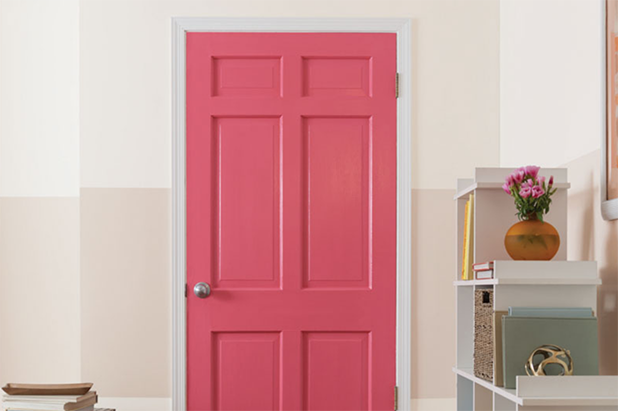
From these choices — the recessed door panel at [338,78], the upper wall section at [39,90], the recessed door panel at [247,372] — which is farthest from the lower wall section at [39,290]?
the recessed door panel at [338,78]

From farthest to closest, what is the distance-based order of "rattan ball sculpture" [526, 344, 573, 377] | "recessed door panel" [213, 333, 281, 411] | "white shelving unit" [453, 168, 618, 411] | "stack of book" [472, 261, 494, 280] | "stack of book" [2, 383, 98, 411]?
"recessed door panel" [213, 333, 281, 411]
"stack of book" [2, 383, 98, 411]
"stack of book" [472, 261, 494, 280]
"rattan ball sculpture" [526, 344, 573, 377]
"white shelving unit" [453, 168, 618, 411]

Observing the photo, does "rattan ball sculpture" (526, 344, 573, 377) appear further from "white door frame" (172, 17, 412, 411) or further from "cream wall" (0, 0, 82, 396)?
"cream wall" (0, 0, 82, 396)

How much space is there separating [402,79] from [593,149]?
1140 mm

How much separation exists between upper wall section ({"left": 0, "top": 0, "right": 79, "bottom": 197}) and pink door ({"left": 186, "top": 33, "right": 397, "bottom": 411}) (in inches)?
20.4

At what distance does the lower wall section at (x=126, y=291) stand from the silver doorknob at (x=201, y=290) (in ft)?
0.40

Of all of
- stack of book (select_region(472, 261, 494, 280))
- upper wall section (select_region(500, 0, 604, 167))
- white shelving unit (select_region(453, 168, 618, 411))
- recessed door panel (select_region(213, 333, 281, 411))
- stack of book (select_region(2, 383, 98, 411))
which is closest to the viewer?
white shelving unit (select_region(453, 168, 618, 411))

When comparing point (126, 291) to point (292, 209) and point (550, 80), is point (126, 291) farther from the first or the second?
point (550, 80)

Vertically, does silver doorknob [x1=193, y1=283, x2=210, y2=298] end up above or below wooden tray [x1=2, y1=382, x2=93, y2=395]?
above

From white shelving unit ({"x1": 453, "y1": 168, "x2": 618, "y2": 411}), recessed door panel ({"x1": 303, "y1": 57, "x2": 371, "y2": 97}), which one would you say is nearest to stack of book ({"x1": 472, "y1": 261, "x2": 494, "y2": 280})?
white shelving unit ({"x1": 453, "y1": 168, "x2": 618, "y2": 411})

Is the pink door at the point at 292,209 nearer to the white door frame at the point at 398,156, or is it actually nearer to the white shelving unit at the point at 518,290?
the white door frame at the point at 398,156

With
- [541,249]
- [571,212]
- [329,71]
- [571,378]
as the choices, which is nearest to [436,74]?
[329,71]

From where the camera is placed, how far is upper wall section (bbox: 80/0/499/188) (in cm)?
308

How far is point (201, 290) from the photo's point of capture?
9.91ft

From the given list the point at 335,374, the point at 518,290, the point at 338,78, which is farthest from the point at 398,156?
the point at 518,290
